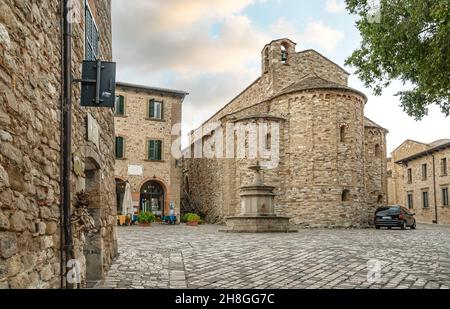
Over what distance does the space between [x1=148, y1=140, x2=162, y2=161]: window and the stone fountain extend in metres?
9.71

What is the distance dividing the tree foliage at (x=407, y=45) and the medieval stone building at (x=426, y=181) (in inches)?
959

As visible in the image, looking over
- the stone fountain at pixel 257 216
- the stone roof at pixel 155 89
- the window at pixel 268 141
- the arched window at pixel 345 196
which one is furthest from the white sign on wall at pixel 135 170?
the arched window at pixel 345 196

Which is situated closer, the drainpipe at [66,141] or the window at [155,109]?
the drainpipe at [66,141]

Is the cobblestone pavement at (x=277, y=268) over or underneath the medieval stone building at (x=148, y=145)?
underneath

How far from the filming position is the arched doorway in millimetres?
26234

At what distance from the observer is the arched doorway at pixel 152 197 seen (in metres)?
26.2

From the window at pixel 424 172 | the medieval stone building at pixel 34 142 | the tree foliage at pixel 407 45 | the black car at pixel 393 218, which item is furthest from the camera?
the window at pixel 424 172

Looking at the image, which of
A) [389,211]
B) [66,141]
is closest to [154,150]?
[389,211]

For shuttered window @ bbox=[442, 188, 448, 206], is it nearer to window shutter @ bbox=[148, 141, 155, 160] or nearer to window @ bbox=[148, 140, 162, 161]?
window @ bbox=[148, 140, 162, 161]

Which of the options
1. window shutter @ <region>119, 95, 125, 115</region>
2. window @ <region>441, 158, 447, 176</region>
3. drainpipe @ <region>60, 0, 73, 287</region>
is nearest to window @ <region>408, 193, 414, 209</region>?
window @ <region>441, 158, 447, 176</region>

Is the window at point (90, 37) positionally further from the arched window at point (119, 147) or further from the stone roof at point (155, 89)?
the stone roof at point (155, 89)

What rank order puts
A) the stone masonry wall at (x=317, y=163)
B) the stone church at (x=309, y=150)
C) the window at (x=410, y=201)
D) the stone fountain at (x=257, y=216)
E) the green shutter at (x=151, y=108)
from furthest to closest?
the window at (x=410, y=201) < the green shutter at (x=151, y=108) < the stone church at (x=309, y=150) < the stone masonry wall at (x=317, y=163) < the stone fountain at (x=257, y=216)

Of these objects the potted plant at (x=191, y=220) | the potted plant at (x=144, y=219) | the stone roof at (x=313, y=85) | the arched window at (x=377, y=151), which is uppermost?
the stone roof at (x=313, y=85)

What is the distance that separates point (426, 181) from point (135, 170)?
2392 centimetres
